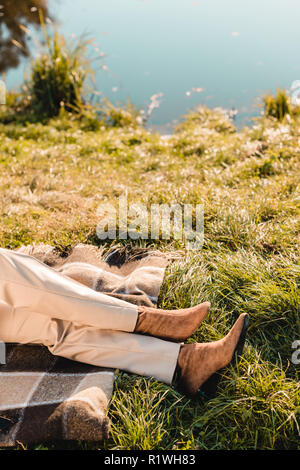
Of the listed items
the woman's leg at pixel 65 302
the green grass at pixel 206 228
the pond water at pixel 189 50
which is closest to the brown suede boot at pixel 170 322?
the woman's leg at pixel 65 302

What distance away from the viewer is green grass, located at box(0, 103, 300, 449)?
1926 millimetres

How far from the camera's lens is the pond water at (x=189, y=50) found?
7223 mm

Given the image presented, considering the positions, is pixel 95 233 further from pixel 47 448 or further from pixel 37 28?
pixel 37 28

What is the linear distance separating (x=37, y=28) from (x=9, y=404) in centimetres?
864

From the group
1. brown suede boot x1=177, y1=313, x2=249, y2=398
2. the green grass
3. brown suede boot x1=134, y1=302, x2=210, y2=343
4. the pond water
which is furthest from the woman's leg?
the pond water

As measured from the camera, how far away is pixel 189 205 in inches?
136

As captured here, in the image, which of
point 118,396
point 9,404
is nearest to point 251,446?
point 118,396

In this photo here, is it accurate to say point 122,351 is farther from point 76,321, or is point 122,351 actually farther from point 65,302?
point 65,302

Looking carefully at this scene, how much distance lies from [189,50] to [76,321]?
7670 mm

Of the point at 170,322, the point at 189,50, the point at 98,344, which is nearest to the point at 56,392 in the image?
the point at 98,344

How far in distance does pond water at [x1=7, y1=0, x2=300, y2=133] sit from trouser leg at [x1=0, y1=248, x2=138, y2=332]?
503cm

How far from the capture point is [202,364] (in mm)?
2057

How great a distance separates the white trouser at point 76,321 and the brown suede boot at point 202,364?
0.06 m

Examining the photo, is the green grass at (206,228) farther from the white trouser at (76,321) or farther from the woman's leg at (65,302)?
the woman's leg at (65,302)
